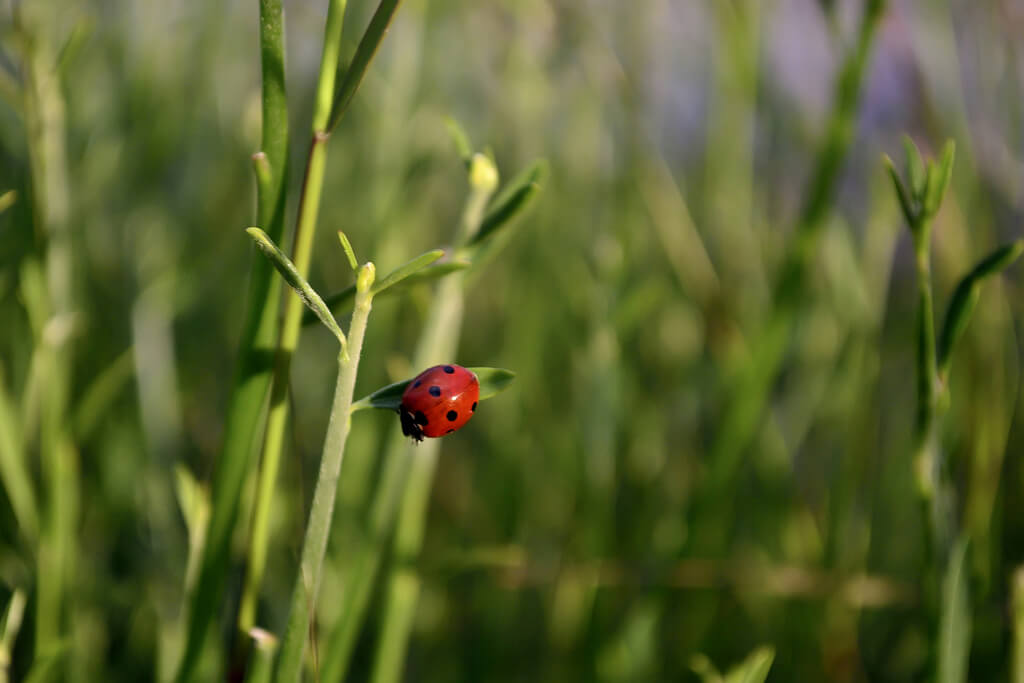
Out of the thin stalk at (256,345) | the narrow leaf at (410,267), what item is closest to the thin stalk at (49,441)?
the thin stalk at (256,345)

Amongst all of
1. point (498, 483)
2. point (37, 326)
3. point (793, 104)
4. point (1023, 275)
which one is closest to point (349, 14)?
point (37, 326)

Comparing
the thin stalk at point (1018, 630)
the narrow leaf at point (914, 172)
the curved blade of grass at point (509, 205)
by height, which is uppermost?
the curved blade of grass at point (509, 205)

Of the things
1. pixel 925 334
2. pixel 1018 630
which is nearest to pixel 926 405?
pixel 925 334

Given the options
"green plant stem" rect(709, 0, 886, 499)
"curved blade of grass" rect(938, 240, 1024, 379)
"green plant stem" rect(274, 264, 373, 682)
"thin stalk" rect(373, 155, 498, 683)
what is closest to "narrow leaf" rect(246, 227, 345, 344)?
"green plant stem" rect(274, 264, 373, 682)

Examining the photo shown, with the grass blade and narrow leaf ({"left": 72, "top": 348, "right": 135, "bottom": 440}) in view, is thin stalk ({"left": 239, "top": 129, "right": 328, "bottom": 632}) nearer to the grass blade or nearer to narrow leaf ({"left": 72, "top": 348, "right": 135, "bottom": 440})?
the grass blade

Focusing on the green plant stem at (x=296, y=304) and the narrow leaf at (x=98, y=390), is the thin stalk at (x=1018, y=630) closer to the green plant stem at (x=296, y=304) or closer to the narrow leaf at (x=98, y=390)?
the green plant stem at (x=296, y=304)

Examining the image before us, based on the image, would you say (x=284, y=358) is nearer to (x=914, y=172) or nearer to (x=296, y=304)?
(x=296, y=304)
